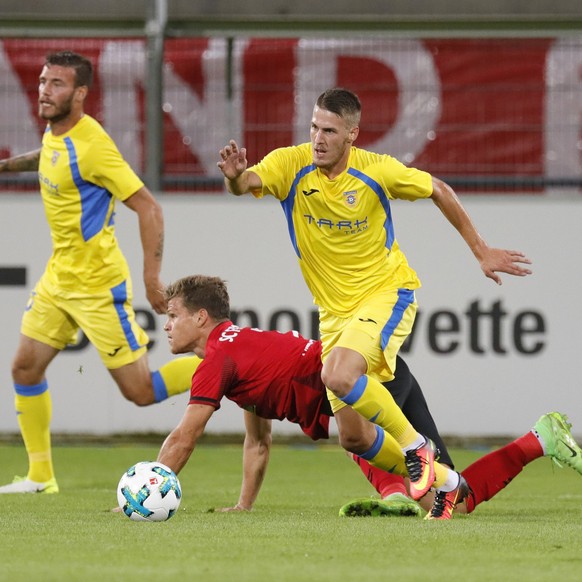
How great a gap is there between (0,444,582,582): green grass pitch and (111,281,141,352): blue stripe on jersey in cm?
85

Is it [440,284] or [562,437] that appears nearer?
[562,437]

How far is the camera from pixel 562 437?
680 cm

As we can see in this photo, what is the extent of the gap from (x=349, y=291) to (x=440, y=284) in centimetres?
413

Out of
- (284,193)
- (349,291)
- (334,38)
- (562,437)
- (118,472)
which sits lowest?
(118,472)

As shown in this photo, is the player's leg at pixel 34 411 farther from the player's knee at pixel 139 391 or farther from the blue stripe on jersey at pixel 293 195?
the blue stripe on jersey at pixel 293 195

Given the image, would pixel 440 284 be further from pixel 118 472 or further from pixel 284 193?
pixel 284 193

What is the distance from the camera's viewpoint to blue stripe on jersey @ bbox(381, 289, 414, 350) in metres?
6.49

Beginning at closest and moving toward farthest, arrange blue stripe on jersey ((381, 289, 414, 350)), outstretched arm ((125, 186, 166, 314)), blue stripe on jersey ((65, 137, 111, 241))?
blue stripe on jersey ((381, 289, 414, 350)) < outstretched arm ((125, 186, 166, 314)) < blue stripe on jersey ((65, 137, 111, 241))

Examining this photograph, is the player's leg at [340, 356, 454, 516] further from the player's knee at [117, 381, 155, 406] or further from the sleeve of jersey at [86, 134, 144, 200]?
the sleeve of jersey at [86, 134, 144, 200]

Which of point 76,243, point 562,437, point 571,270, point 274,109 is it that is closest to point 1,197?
point 274,109

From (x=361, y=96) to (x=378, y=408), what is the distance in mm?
6277

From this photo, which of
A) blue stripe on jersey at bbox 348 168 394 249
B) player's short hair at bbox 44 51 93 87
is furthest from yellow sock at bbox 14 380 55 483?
blue stripe on jersey at bbox 348 168 394 249

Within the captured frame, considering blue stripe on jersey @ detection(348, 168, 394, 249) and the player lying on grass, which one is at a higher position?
blue stripe on jersey @ detection(348, 168, 394, 249)

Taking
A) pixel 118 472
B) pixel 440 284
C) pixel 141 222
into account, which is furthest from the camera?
pixel 440 284
